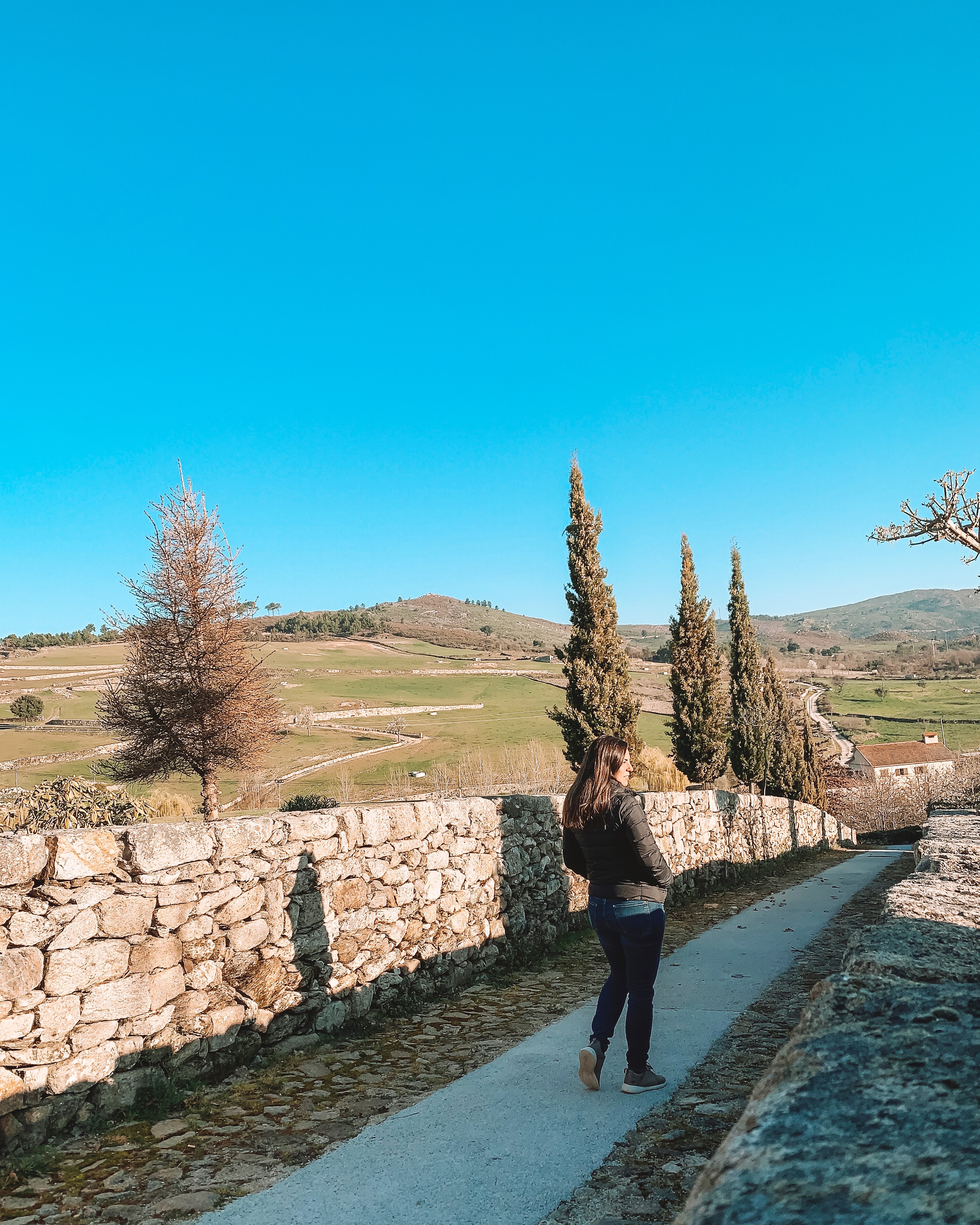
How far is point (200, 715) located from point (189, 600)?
7.66 feet

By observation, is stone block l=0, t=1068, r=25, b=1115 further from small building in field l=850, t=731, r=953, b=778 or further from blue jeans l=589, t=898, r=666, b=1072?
small building in field l=850, t=731, r=953, b=778

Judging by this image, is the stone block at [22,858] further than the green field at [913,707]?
No

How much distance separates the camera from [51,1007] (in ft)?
13.4

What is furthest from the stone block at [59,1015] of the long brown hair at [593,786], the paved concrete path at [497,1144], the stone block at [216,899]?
the long brown hair at [593,786]

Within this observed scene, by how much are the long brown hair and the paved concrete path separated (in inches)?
54.5

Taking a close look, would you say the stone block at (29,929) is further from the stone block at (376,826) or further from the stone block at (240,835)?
the stone block at (376,826)

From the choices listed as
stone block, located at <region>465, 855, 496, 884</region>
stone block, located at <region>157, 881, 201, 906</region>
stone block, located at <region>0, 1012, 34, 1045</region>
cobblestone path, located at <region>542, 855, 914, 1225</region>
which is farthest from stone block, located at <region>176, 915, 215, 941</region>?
stone block, located at <region>465, 855, 496, 884</region>

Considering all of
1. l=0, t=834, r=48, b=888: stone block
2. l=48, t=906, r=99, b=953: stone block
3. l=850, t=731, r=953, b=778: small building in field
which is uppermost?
l=0, t=834, r=48, b=888: stone block

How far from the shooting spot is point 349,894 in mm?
5969

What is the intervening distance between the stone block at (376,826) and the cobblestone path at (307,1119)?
1.26m

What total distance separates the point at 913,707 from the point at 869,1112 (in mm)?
100879

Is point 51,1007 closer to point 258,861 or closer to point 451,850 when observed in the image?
point 258,861

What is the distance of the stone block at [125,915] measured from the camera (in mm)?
4395

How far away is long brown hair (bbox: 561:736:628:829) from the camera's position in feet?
14.8
